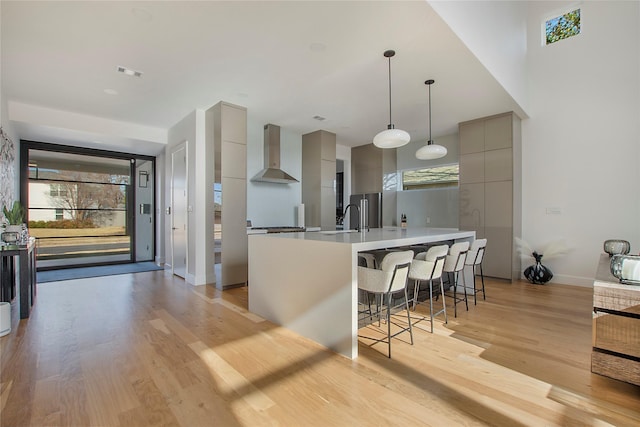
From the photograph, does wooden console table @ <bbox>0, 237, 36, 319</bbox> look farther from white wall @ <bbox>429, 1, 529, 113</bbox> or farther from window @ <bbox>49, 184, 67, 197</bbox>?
white wall @ <bbox>429, 1, 529, 113</bbox>

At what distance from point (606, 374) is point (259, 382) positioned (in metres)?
2.15

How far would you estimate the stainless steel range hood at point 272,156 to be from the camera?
5.41 m

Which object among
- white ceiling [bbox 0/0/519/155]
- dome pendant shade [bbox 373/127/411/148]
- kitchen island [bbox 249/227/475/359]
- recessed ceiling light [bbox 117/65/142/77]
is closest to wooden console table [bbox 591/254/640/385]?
kitchen island [bbox 249/227/475/359]

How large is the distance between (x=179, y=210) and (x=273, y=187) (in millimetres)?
1745

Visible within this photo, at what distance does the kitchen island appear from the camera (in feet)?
7.35

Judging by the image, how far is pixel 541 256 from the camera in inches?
185

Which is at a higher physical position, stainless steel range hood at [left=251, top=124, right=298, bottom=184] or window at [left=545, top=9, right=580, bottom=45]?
window at [left=545, top=9, right=580, bottom=45]

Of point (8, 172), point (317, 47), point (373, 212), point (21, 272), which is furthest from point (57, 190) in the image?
point (373, 212)

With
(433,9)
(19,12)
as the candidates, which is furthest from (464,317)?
(19,12)

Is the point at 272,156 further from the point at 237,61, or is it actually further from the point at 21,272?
the point at 21,272

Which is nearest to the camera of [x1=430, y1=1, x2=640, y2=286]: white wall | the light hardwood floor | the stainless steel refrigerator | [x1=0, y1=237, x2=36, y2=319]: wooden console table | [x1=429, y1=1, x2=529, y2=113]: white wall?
Result: the light hardwood floor

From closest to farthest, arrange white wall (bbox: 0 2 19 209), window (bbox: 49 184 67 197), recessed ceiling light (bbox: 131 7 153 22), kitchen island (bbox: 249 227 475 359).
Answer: kitchen island (bbox: 249 227 475 359)
recessed ceiling light (bbox: 131 7 153 22)
white wall (bbox: 0 2 19 209)
window (bbox: 49 184 67 197)

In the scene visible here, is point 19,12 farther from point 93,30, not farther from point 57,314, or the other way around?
point 57,314

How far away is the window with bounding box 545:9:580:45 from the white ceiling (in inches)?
57.8
